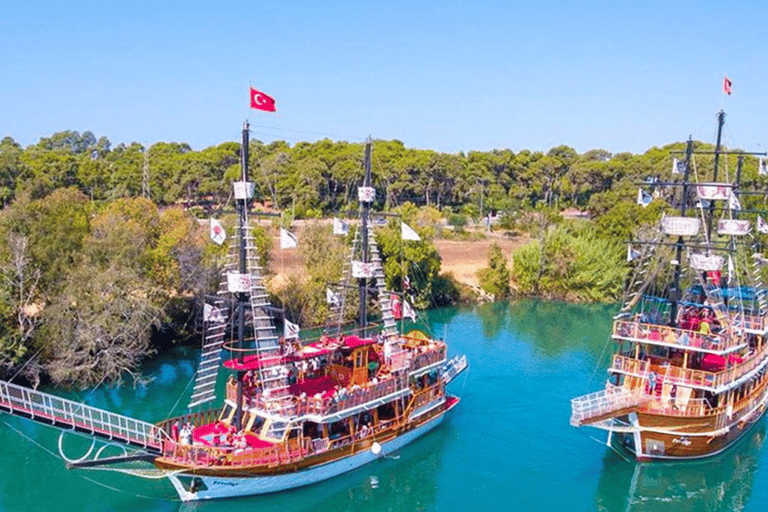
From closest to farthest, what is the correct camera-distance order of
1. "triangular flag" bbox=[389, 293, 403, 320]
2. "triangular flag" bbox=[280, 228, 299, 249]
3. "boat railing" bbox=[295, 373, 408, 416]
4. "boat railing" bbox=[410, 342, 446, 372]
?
"boat railing" bbox=[295, 373, 408, 416]
"triangular flag" bbox=[280, 228, 299, 249]
"boat railing" bbox=[410, 342, 446, 372]
"triangular flag" bbox=[389, 293, 403, 320]

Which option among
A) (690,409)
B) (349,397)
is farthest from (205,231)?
(690,409)

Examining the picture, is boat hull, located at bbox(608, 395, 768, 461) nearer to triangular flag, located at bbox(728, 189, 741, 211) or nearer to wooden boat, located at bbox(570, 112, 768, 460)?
wooden boat, located at bbox(570, 112, 768, 460)

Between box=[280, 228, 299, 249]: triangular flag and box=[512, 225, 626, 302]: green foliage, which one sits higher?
box=[280, 228, 299, 249]: triangular flag

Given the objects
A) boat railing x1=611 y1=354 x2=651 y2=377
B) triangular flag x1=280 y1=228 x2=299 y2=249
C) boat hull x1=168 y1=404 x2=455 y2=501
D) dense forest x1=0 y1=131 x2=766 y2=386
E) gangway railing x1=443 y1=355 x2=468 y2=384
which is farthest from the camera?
dense forest x1=0 y1=131 x2=766 y2=386

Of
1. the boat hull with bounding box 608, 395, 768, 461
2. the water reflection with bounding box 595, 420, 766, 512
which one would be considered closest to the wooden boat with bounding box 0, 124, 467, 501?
the water reflection with bounding box 595, 420, 766, 512

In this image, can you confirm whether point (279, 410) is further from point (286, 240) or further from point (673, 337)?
point (673, 337)

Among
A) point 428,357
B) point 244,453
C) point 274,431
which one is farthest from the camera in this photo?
point 428,357
